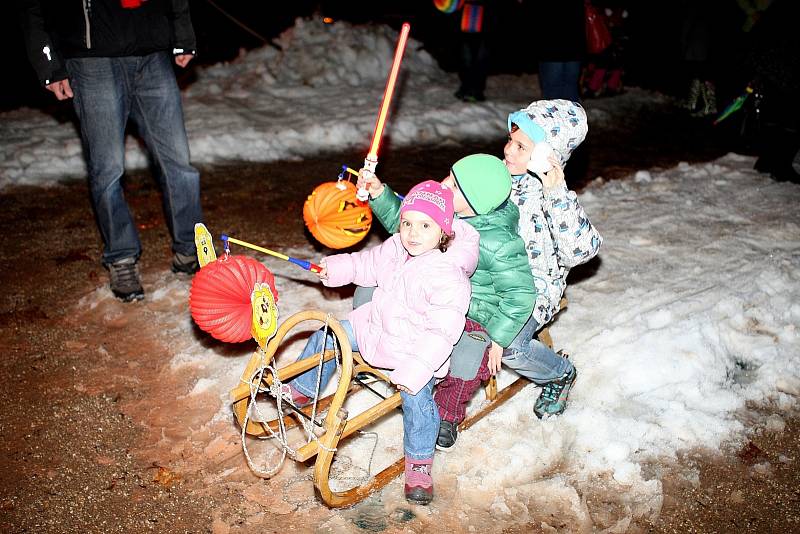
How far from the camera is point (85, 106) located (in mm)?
3891

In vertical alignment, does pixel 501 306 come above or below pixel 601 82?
above

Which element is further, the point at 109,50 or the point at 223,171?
the point at 223,171

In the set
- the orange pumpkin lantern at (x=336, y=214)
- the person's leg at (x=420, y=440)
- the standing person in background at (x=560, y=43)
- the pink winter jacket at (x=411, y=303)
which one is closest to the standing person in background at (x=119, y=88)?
the orange pumpkin lantern at (x=336, y=214)

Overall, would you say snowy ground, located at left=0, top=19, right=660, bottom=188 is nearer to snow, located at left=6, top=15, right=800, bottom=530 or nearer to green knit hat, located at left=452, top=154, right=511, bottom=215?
snow, located at left=6, top=15, right=800, bottom=530

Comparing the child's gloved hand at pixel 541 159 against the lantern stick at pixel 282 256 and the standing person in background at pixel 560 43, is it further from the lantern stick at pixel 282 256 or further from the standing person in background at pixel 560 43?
the standing person in background at pixel 560 43

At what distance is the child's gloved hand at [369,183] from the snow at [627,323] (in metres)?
1.20

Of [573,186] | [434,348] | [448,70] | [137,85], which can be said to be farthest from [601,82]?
[434,348]

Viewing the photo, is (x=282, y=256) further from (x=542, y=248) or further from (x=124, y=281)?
(x=124, y=281)

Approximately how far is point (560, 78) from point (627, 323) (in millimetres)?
2747

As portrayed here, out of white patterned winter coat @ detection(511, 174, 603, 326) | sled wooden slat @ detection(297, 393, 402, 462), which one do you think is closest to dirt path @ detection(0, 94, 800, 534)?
sled wooden slat @ detection(297, 393, 402, 462)

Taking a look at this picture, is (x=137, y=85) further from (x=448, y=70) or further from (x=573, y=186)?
(x=448, y=70)

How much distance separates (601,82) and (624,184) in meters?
5.19

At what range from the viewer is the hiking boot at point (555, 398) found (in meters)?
3.38

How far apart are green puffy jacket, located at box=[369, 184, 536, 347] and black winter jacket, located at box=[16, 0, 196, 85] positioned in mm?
2442
